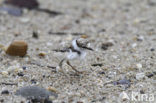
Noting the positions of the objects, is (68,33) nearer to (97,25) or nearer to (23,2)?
(97,25)

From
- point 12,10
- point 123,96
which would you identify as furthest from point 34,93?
point 12,10

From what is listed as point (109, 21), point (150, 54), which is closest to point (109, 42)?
point (150, 54)

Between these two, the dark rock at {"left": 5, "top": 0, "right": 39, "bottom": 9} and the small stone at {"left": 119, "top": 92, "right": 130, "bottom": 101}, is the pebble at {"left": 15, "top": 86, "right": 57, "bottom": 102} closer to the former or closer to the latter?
the small stone at {"left": 119, "top": 92, "right": 130, "bottom": 101}

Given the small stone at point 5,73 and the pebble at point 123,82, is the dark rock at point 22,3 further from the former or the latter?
the pebble at point 123,82

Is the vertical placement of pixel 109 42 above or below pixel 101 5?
below

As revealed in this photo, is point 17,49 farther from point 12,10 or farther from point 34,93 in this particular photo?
point 12,10

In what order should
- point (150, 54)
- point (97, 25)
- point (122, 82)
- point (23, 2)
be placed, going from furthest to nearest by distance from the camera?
point (23, 2) → point (97, 25) → point (150, 54) → point (122, 82)

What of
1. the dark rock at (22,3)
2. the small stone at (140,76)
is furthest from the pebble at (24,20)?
the small stone at (140,76)
